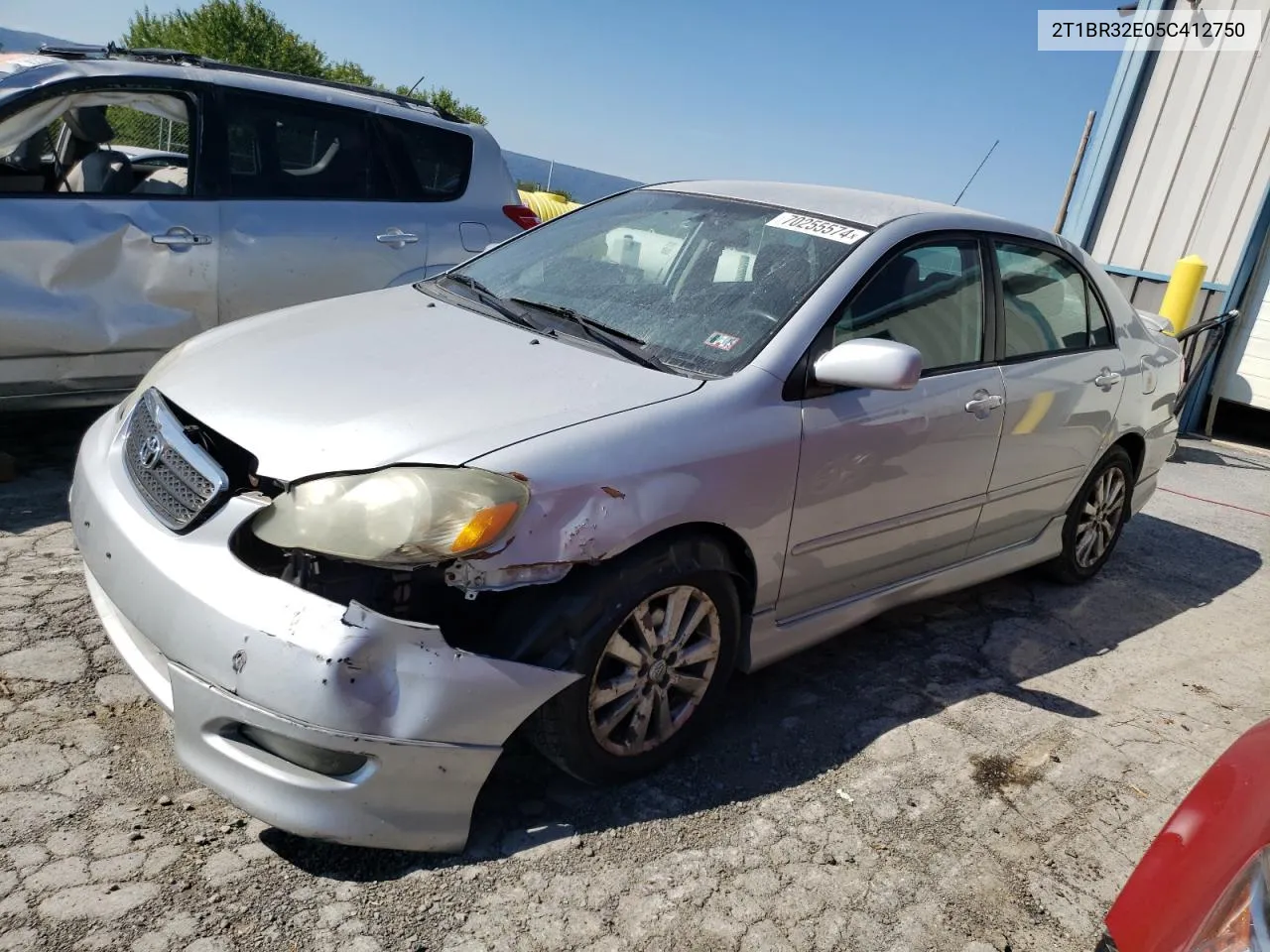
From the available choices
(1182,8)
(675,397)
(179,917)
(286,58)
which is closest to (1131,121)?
(1182,8)

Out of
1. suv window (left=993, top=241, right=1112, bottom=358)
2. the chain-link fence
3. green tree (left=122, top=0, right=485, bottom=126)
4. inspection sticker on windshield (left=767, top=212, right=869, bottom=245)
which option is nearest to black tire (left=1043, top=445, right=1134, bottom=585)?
suv window (left=993, top=241, right=1112, bottom=358)

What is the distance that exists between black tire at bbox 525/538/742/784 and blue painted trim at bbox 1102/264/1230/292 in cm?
779

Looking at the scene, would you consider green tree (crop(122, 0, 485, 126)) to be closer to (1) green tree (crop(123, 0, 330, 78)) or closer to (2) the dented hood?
(1) green tree (crop(123, 0, 330, 78))

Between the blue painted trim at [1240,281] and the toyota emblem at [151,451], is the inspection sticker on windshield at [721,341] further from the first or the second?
the blue painted trim at [1240,281]

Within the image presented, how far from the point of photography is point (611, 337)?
120 inches

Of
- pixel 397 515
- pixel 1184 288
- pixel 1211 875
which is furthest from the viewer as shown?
pixel 1184 288

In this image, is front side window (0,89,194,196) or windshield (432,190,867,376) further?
front side window (0,89,194,196)

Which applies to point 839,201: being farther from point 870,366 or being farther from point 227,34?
point 227,34

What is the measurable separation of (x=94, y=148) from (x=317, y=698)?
3.78 m

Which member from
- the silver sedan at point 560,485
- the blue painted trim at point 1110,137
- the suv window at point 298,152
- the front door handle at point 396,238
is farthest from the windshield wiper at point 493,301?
the blue painted trim at point 1110,137

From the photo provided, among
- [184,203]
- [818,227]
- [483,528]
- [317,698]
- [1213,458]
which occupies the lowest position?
[1213,458]

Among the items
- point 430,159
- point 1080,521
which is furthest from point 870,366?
point 430,159

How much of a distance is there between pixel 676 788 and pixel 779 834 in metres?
0.31

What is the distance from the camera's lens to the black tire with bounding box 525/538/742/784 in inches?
95.5
